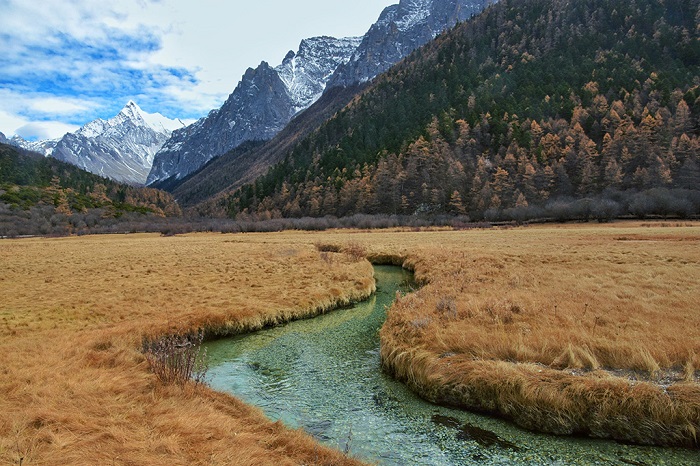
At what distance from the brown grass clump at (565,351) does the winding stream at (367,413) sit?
512 millimetres

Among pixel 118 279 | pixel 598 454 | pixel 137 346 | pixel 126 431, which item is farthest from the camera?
pixel 118 279

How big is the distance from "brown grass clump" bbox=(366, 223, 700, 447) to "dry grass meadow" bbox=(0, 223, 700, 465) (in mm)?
43

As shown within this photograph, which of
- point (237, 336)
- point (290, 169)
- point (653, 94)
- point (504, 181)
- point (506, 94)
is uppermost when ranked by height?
point (506, 94)

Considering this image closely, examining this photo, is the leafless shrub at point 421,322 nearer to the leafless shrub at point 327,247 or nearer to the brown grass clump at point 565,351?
the brown grass clump at point 565,351

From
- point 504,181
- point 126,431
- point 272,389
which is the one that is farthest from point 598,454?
point 504,181

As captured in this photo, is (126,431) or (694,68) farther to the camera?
(694,68)

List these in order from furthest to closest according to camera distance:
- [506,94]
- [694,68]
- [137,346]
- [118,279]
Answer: [506,94]
[694,68]
[118,279]
[137,346]

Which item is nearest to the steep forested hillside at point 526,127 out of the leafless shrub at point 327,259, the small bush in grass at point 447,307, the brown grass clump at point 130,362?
the leafless shrub at point 327,259

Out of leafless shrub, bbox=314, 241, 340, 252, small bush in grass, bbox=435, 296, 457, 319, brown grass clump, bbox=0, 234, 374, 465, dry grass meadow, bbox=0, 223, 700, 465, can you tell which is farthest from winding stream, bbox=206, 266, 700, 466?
leafless shrub, bbox=314, 241, 340, 252

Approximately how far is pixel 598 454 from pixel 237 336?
46.8 ft

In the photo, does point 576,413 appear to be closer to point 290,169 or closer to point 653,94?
point 653,94

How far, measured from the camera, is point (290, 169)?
178625 millimetres

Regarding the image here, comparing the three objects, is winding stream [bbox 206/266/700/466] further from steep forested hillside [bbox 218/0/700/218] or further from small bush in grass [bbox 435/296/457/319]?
steep forested hillside [bbox 218/0/700/218]

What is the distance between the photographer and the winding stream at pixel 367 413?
827 centimetres
